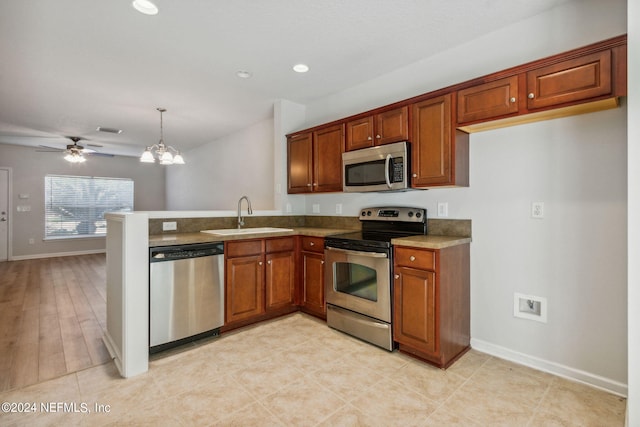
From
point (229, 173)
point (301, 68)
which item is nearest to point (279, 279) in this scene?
point (301, 68)

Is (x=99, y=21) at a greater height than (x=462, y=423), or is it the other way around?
(x=99, y=21)

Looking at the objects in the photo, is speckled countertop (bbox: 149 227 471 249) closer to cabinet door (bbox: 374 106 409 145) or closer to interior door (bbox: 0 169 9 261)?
cabinet door (bbox: 374 106 409 145)

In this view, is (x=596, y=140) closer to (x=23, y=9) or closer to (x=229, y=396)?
(x=229, y=396)

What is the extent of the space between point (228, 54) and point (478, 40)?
2.16m

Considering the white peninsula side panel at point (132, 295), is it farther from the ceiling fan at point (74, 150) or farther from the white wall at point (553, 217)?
the ceiling fan at point (74, 150)

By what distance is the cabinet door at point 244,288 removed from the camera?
2789 mm

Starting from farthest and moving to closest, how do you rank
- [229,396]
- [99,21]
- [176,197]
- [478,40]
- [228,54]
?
[176,197], [228,54], [478,40], [99,21], [229,396]

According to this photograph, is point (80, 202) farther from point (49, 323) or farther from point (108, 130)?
point (49, 323)

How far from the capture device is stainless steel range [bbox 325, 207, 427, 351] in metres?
2.46

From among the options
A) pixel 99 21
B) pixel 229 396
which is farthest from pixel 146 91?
pixel 229 396

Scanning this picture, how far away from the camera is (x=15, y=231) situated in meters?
6.59

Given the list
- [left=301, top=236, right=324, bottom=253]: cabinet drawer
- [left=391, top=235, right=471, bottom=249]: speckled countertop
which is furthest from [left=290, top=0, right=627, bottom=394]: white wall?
[left=301, top=236, right=324, bottom=253]: cabinet drawer

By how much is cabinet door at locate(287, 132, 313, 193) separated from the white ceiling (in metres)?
0.60

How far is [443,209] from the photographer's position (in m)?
2.69
